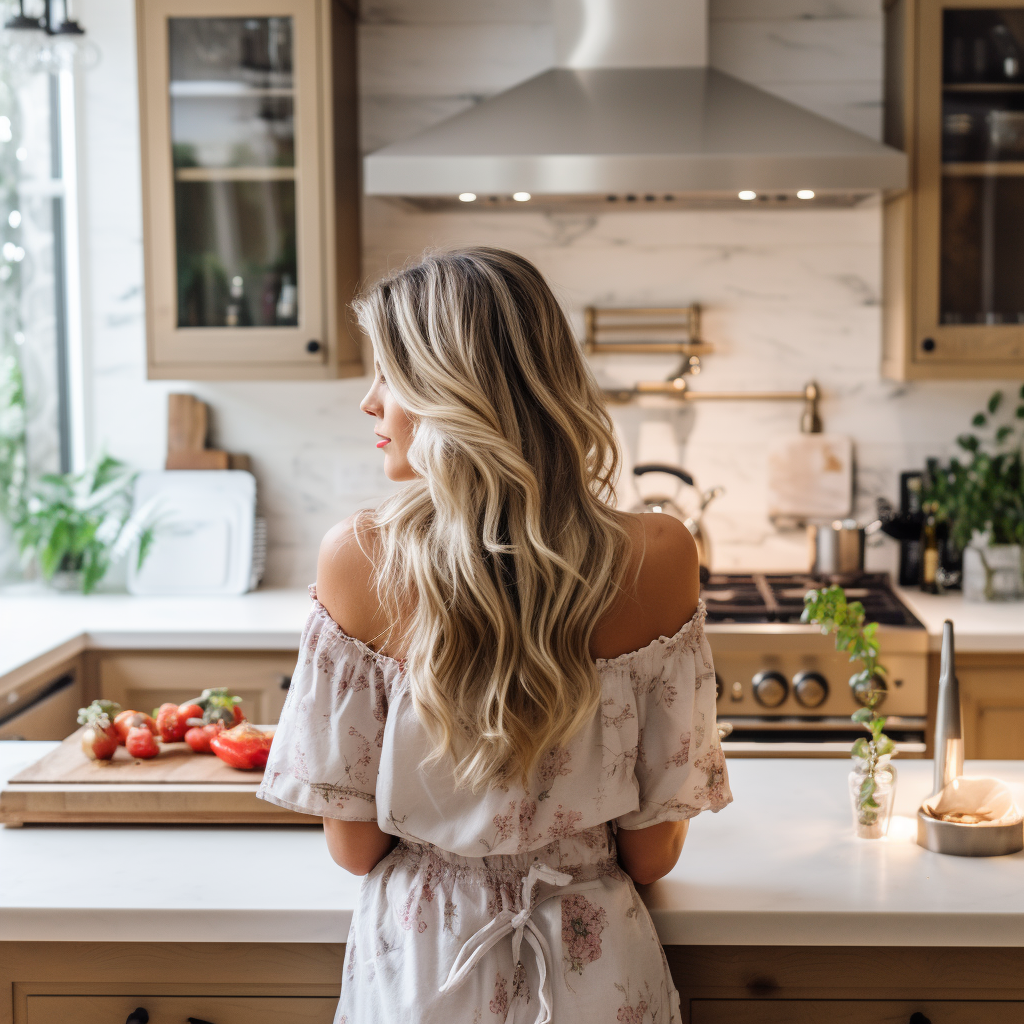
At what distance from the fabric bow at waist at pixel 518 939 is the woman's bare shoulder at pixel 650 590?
23 centimetres

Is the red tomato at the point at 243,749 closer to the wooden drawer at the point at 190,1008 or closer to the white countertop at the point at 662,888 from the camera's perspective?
the white countertop at the point at 662,888

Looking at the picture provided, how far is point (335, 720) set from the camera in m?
1.08

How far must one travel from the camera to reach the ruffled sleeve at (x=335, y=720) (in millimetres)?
1082

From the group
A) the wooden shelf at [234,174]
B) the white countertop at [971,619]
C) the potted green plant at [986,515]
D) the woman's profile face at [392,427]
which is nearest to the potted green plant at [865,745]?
the woman's profile face at [392,427]

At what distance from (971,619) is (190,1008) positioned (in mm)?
2002

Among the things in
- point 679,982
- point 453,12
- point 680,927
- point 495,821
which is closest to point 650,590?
point 495,821

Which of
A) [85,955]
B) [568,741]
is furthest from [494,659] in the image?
[85,955]

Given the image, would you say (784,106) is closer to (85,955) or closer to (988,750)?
(988,750)

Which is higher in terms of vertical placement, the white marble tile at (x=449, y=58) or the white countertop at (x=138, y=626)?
the white marble tile at (x=449, y=58)

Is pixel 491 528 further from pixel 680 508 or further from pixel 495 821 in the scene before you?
pixel 680 508

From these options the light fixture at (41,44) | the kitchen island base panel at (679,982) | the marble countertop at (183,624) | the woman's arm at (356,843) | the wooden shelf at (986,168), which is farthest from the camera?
the wooden shelf at (986,168)

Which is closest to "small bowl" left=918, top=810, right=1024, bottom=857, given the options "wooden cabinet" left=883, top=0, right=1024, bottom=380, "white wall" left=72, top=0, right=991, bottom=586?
"wooden cabinet" left=883, top=0, right=1024, bottom=380

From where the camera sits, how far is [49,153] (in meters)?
3.21

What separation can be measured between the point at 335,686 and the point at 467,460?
0.85 feet
